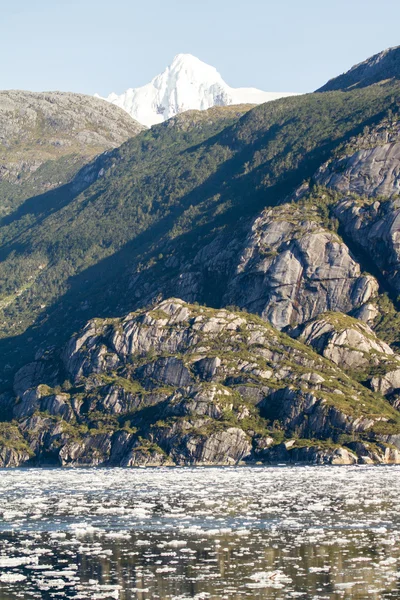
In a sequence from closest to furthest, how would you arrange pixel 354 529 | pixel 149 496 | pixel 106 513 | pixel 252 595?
pixel 252 595 → pixel 354 529 → pixel 106 513 → pixel 149 496

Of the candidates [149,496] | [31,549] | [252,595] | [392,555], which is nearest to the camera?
[252,595]

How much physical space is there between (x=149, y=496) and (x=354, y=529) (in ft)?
157

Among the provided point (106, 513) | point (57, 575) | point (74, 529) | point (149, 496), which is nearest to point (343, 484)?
point (149, 496)

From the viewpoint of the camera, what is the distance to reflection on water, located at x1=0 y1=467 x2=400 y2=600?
75.1 m

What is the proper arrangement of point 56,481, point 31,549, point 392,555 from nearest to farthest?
point 392,555 → point 31,549 → point 56,481

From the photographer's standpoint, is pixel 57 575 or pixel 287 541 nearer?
pixel 57 575

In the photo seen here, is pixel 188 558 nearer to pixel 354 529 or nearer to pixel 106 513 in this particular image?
pixel 354 529

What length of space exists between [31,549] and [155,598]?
23787 mm

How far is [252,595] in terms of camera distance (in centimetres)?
7206

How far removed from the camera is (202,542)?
9494 cm

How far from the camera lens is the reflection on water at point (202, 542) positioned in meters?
75.1

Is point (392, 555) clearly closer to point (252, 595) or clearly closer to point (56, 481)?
point (252, 595)

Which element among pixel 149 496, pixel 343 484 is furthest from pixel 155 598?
pixel 343 484

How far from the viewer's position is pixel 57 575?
80.0m
